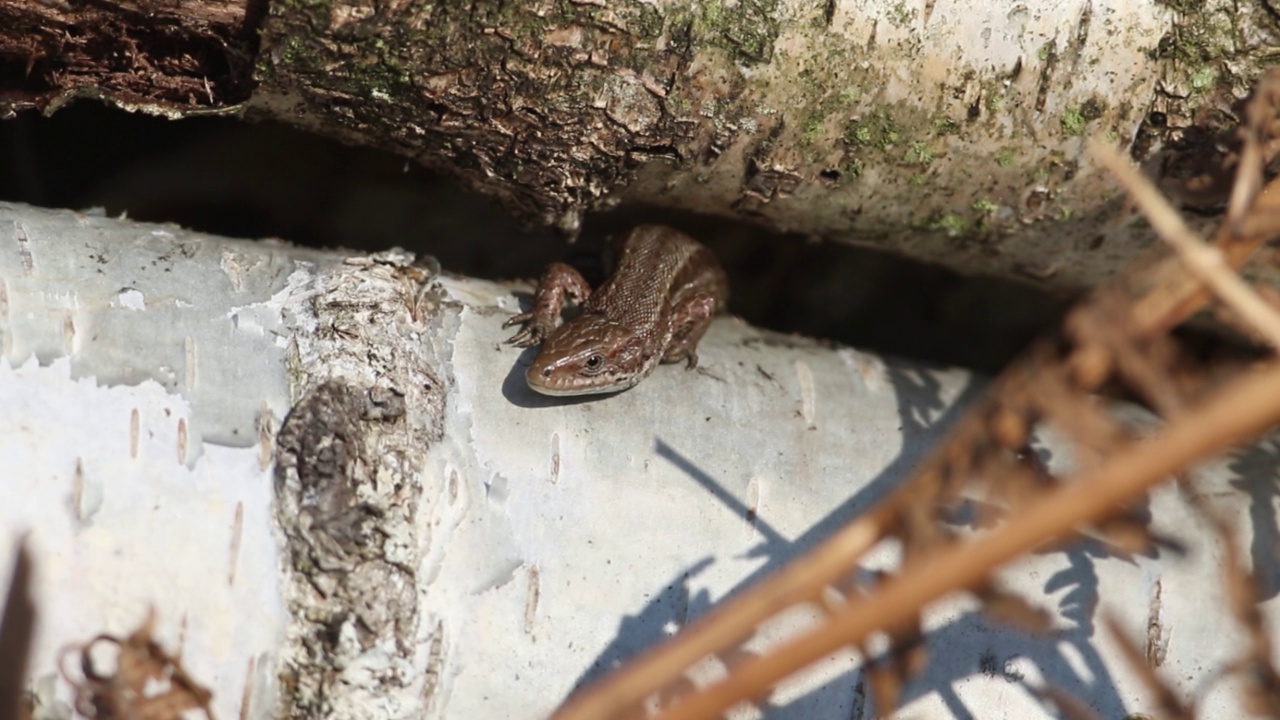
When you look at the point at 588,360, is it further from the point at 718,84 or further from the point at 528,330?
the point at 718,84

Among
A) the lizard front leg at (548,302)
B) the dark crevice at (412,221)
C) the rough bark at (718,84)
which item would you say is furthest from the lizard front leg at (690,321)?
the dark crevice at (412,221)

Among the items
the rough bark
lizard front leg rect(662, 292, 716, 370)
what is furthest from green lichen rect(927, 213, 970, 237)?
lizard front leg rect(662, 292, 716, 370)

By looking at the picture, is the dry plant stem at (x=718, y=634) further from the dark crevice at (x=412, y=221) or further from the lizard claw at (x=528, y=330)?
the dark crevice at (x=412, y=221)

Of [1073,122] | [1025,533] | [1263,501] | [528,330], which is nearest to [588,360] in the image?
[528,330]

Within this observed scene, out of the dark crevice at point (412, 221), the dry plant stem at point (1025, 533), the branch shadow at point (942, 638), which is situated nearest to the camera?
the dry plant stem at point (1025, 533)

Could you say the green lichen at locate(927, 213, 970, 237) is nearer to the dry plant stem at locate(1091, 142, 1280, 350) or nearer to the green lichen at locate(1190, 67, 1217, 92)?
the green lichen at locate(1190, 67, 1217, 92)

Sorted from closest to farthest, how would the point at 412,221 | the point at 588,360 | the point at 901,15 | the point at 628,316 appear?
the point at 901,15 → the point at 588,360 → the point at 628,316 → the point at 412,221
